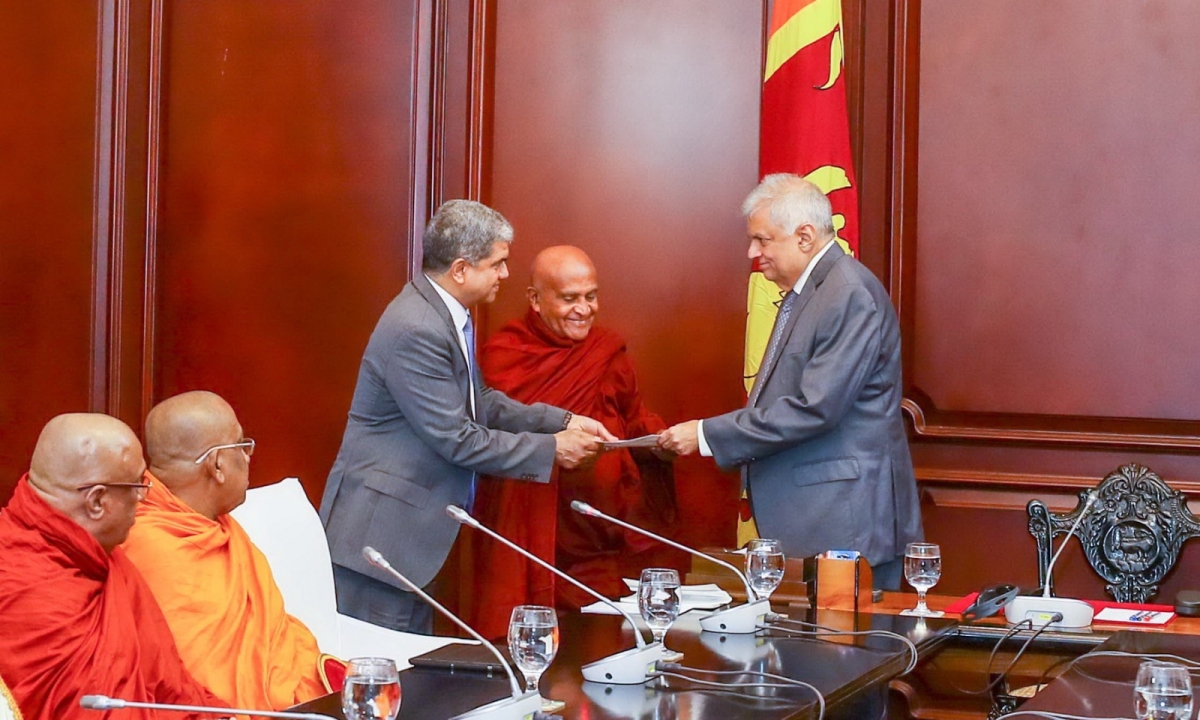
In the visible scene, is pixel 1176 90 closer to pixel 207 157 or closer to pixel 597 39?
pixel 597 39

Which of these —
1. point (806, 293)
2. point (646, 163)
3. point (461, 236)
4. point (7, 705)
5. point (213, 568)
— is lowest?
point (7, 705)

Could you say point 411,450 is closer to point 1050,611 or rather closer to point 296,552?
point 296,552

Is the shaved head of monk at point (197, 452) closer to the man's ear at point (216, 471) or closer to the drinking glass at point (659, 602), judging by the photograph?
the man's ear at point (216, 471)

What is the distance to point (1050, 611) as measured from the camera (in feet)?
8.45

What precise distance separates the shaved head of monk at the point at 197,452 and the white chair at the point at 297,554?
25 centimetres

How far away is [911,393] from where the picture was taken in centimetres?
429

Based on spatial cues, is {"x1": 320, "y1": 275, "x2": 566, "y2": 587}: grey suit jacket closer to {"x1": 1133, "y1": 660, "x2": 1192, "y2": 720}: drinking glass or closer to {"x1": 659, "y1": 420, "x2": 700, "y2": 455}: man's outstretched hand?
{"x1": 659, "y1": 420, "x2": 700, "y2": 455}: man's outstretched hand

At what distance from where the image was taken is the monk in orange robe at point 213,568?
2.34 metres

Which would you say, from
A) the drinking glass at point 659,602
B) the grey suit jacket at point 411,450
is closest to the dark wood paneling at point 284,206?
the grey suit jacket at point 411,450

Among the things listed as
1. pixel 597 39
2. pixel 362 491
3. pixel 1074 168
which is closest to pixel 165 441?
pixel 362 491

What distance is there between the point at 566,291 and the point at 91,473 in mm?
2025

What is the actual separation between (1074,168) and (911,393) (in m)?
0.77

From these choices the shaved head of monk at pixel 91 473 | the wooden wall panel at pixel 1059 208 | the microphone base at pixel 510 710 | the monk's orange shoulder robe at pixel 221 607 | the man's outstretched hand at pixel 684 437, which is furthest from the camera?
the wooden wall panel at pixel 1059 208

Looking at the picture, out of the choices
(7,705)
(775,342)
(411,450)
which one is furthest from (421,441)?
(7,705)
